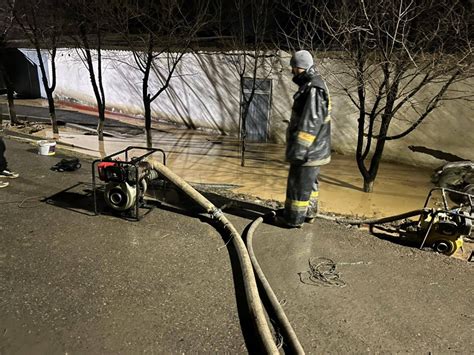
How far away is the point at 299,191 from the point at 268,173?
17.9 feet

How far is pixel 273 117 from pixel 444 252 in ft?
27.5

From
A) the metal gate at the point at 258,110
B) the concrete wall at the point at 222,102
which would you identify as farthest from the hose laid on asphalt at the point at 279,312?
the metal gate at the point at 258,110

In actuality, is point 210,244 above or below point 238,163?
above

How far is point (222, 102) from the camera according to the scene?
1294cm

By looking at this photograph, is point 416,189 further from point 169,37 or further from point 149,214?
point 169,37

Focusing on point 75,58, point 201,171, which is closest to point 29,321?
point 201,171

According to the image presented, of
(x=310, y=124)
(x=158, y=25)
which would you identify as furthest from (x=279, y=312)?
(x=158, y=25)

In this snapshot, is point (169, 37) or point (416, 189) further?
point (169, 37)

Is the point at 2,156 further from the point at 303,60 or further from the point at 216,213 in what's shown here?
the point at 303,60

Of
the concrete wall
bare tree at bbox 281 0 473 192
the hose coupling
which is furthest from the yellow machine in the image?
the concrete wall

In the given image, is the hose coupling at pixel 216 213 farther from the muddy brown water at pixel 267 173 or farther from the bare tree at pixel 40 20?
the bare tree at pixel 40 20

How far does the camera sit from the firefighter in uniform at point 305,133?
392 cm

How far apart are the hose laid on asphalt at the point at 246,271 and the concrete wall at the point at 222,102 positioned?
6466 mm

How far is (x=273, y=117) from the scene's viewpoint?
1198 cm
